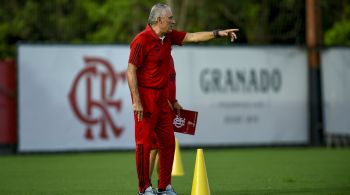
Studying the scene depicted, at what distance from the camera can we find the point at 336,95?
2288 centimetres

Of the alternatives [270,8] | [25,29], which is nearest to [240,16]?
[270,8]

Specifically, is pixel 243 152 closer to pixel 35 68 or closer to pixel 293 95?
pixel 293 95

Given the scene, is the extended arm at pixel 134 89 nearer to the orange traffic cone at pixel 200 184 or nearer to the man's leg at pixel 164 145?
the man's leg at pixel 164 145

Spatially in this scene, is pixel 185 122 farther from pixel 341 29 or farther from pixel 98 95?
pixel 341 29

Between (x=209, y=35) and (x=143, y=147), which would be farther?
(x=209, y=35)

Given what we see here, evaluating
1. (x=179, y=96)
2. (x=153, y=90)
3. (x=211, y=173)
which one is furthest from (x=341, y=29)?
(x=153, y=90)

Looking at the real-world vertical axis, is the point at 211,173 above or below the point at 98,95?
below

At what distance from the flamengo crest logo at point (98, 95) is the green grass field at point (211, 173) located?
69 centimetres

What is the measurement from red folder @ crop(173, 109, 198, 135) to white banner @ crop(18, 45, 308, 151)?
951 centimetres

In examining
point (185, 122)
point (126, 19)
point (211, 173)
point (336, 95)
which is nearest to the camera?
point (185, 122)

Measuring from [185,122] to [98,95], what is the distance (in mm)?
9762

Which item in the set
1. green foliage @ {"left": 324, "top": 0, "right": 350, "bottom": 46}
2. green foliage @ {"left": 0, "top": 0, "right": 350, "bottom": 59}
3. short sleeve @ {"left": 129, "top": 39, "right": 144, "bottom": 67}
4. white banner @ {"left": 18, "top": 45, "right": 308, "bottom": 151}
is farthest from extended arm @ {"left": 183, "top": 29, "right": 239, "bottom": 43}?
green foliage @ {"left": 324, "top": 0, "right": 350, "bottom": 46}

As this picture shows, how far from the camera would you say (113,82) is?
21.1 metres

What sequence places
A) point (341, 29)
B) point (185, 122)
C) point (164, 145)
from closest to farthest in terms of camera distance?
point (164, 145)
point (185, 122)
point (341, 29)
